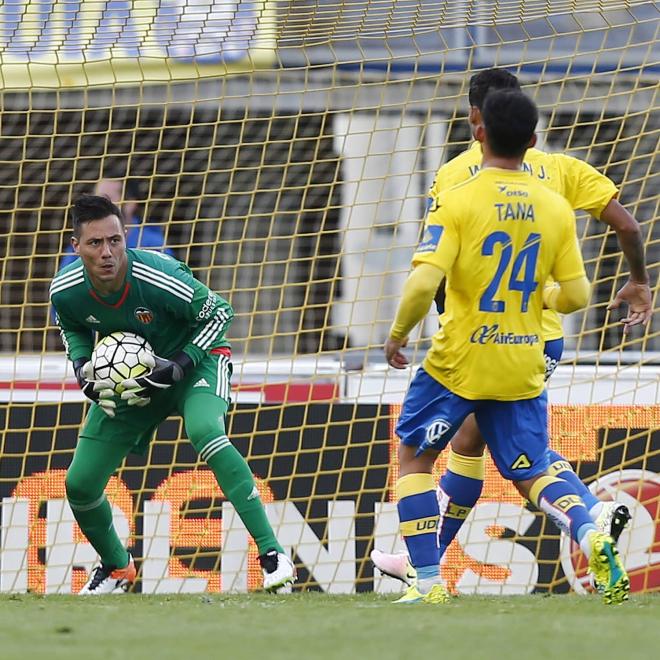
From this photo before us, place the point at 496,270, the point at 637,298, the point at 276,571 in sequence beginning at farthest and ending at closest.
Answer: the point at 276,571
the point at 637,298
the point at 496,270

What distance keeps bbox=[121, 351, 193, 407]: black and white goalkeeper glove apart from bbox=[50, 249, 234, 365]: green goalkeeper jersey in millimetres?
112

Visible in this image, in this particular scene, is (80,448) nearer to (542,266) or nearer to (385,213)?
(542,266)

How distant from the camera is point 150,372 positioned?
510 centimetres

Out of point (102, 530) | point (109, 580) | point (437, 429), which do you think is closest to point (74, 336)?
point (102, 530)

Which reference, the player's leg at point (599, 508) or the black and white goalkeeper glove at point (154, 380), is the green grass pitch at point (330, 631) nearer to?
the player's leg at point (599, 508)

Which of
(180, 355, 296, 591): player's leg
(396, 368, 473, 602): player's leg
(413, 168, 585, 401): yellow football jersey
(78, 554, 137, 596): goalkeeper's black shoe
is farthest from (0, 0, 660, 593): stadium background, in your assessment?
(413, 168, 585, 401): yellow football jersey

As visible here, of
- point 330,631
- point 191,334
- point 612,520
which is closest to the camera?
point 330,631

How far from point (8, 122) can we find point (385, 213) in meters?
2.82

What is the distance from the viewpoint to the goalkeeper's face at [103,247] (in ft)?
16.5

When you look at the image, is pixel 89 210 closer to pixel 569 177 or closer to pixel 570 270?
pixel 569 177

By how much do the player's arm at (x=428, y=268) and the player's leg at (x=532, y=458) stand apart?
1.41ft

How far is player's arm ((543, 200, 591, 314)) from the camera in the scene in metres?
4.22

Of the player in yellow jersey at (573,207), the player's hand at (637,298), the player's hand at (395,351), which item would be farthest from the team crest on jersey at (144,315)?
the player's hand at (637,298)

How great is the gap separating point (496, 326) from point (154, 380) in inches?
57.4
